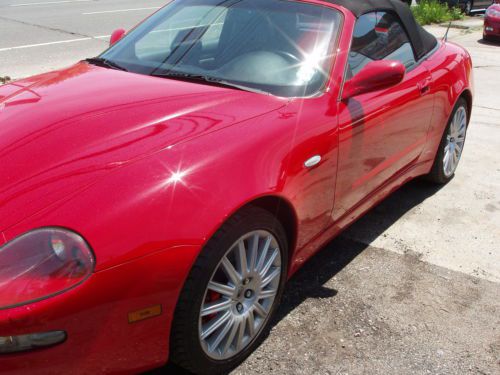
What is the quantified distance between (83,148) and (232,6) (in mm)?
1491

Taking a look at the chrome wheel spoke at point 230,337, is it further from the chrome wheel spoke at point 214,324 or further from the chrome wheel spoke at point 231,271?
the chrome wheel spoke at point 231,271

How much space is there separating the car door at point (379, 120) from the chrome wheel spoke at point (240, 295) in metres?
0.64

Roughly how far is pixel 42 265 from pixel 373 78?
72.6 inches

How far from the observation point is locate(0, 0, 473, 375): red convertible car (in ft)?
5.90

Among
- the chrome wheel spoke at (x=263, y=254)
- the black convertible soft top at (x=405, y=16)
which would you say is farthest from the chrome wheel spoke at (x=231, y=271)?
the black convertible soft top at (x=405, y=16)

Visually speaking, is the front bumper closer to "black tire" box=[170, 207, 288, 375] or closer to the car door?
"black tire" box=[170, 207, 288, 375]

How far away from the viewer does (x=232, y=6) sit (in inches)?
129

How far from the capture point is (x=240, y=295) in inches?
93.0

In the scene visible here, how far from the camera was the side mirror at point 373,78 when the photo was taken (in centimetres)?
287

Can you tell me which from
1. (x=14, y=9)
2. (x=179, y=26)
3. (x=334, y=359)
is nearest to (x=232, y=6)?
(x=179, y=26)

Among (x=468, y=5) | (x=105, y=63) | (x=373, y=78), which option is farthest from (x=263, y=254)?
(x=468, y=5)

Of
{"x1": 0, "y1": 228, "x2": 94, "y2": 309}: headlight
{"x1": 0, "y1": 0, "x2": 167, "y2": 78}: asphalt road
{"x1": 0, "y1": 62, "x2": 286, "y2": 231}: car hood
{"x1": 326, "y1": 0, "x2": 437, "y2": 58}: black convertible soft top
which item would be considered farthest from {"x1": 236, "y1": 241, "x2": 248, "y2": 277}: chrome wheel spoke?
{"x1": 0, "y1": 0, "x2": 167, "y2": 78}: asphalt road

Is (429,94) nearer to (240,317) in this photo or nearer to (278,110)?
(278,110)

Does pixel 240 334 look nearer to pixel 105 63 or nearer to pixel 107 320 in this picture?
pixel 107 320
